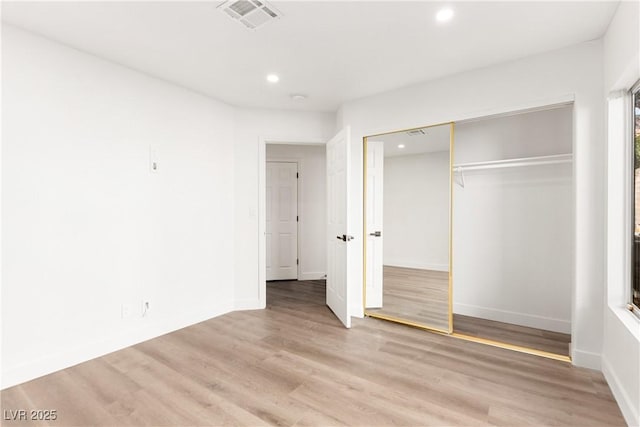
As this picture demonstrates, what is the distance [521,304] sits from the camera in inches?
137

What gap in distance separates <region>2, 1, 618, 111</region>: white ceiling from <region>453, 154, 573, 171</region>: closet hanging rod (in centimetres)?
107

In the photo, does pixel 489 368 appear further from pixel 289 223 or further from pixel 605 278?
pixel 289 223

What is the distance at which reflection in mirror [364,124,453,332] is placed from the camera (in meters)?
3.80

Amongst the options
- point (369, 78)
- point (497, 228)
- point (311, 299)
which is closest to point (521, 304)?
point (497, 228)

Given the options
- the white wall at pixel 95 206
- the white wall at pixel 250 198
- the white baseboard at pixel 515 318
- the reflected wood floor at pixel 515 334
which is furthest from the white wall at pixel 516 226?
the white wall at pixel 95 206

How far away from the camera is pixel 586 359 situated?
2.50 meters

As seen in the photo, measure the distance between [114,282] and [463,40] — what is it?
356 centimetres

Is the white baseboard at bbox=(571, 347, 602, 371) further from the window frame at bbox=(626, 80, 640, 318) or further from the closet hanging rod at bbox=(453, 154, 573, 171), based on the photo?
the closet hanging rod at bbox=(453, 154, 573, 171)

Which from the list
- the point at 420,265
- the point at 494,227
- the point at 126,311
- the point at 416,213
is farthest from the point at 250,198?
the point at 494,227

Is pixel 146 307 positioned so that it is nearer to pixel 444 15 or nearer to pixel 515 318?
pixel 444 15

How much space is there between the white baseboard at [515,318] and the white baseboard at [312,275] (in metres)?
2.54

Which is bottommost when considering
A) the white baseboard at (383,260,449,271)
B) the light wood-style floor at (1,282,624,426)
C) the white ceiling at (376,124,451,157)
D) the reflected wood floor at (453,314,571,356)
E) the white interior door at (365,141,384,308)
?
the light wood-style floor at (1,282,624,426)

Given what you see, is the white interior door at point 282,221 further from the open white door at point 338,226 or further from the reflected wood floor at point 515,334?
the reflected wood floor at point 515,334

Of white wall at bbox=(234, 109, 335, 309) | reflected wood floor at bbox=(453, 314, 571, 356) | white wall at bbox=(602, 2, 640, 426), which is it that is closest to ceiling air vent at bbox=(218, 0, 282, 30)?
white wall at bbox=(234, 109, 335, 309)
